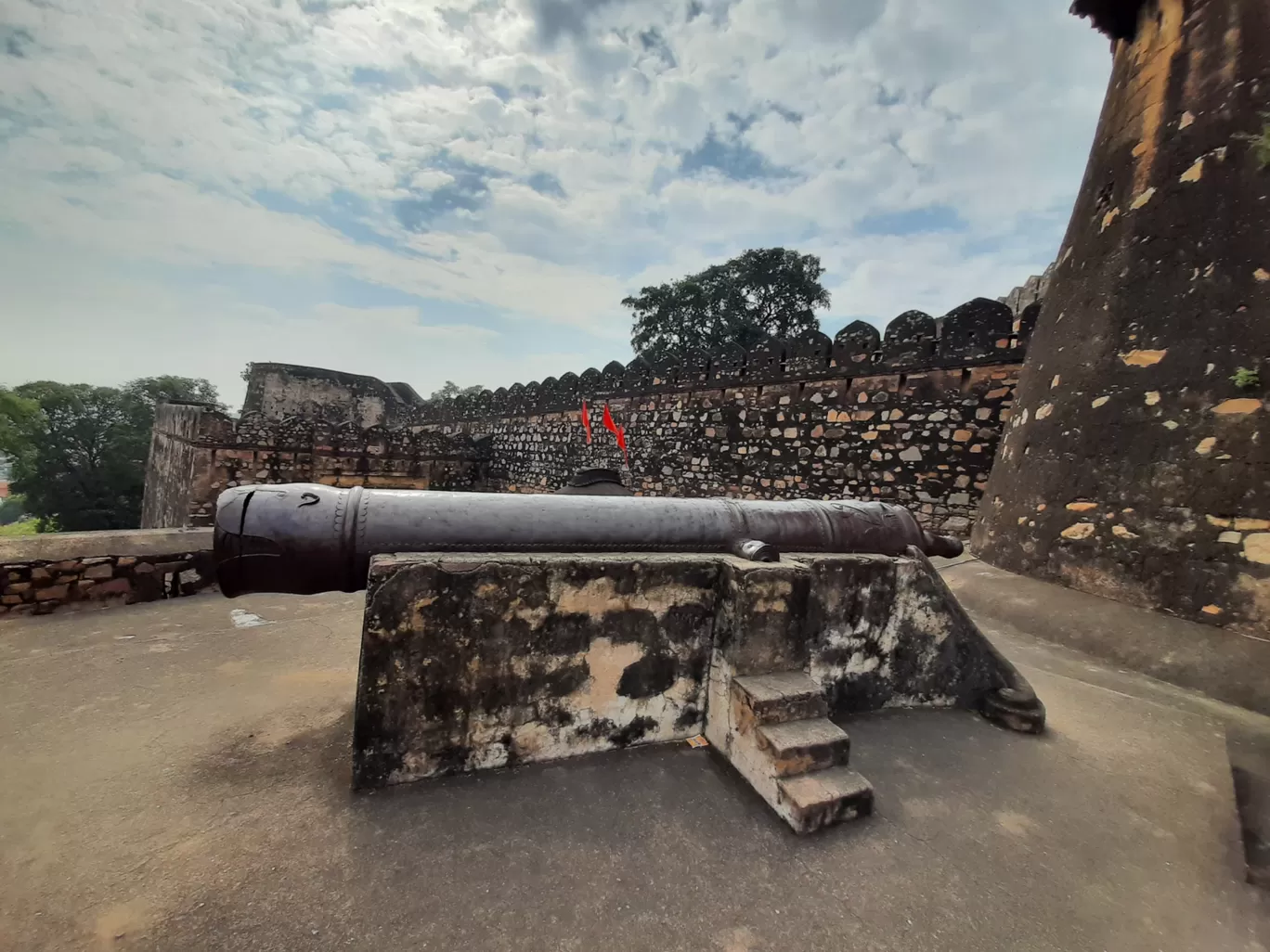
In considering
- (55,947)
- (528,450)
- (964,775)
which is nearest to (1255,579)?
(964,775)

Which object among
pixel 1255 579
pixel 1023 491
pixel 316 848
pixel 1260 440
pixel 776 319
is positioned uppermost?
pixel 776 319

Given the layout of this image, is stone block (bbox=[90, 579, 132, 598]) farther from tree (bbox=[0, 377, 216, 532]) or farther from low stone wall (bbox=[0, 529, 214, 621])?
tree (bbox=[0, 377, 216, 532])

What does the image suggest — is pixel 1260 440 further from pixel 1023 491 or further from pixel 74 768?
pixel 74 768

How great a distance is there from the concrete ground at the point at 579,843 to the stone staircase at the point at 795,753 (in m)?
0.08

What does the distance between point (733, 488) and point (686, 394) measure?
6.84 ft

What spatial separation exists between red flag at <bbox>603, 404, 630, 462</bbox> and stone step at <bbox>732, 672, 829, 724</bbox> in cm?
922

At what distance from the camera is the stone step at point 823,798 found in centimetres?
179

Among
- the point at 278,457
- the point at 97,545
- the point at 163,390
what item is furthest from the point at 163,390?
the point at 97,545

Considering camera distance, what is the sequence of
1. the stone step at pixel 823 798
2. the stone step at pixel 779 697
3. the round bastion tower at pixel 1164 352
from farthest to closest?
the round bastion tower at pixel 1164 352
the stone step at pixel 779 697
the stone step at pixel 823 798

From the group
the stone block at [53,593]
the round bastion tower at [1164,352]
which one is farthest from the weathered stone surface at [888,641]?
the stone block at [53,593]

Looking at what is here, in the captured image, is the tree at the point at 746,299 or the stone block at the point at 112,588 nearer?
the stone block at the point at 112,588

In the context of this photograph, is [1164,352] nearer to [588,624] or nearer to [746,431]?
[588,624]

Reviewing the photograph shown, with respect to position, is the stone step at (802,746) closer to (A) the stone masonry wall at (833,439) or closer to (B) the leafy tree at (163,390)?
(A) the stone masonry wall at (833,439)

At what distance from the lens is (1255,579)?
320 cm
